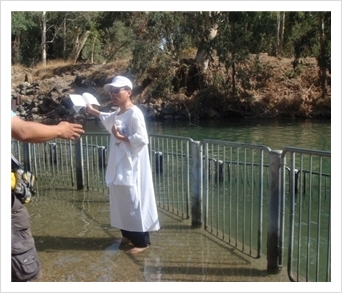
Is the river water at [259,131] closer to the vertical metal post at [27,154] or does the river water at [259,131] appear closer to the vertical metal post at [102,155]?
the vertical metal post at [102,155]

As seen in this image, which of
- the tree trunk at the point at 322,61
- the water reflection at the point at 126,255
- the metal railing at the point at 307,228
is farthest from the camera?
the tree trunk at the point at 322,61

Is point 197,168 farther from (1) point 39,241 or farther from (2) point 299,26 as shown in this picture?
(2) point 299,26

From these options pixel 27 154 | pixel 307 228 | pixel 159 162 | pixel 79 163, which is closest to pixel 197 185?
pixel 159 162

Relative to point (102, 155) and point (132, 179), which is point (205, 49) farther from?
point (132, 179)

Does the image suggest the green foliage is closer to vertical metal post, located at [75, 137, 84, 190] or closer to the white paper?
vertical metal post, located at [75, 137, 84, 190]

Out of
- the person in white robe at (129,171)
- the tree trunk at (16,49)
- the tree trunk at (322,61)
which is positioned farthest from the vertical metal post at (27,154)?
the tree trunk at (16,49)

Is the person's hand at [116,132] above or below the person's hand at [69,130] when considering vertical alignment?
below

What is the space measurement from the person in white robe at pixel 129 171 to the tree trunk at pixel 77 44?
4065cm

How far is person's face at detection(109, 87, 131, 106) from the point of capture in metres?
4.71

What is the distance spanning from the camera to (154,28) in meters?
30.3

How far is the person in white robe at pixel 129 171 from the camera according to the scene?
467cm

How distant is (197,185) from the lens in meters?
5.46

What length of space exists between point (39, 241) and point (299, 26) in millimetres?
30554

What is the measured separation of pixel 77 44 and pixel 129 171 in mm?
42678
